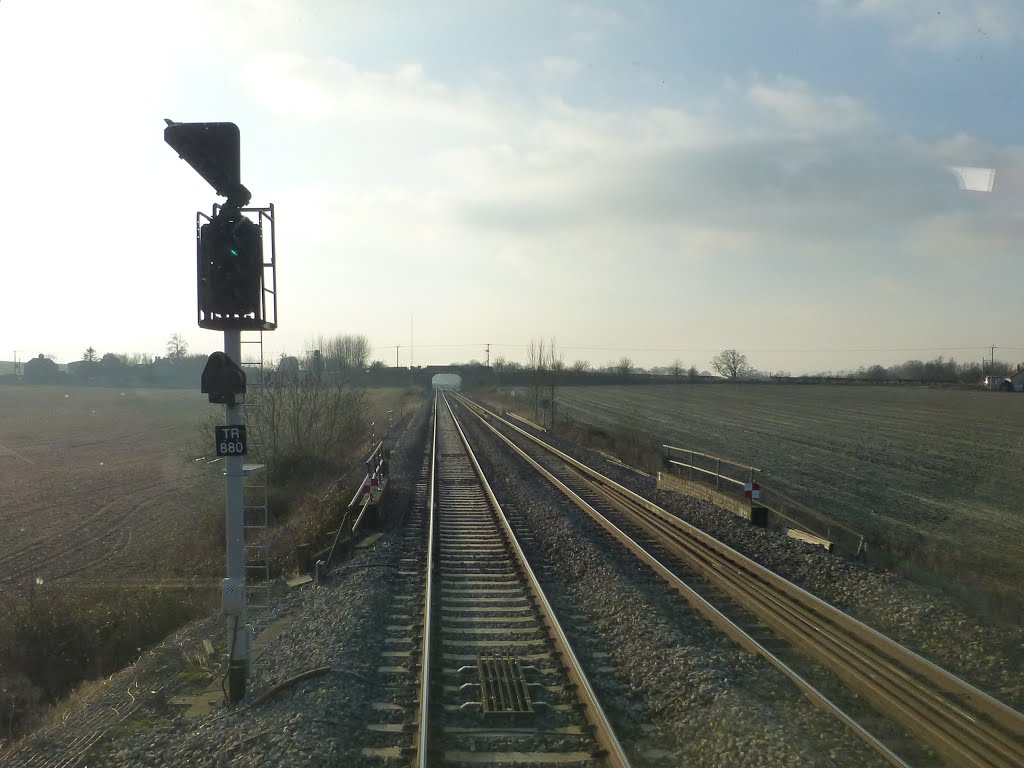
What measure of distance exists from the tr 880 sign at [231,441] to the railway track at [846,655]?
18.1ft

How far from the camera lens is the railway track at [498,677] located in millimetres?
5582

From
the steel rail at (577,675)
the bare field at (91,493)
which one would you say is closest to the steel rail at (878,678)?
the steel rail at (577,675)

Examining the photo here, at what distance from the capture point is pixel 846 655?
7.43 meters

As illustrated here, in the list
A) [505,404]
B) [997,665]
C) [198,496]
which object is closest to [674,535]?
[997,665]

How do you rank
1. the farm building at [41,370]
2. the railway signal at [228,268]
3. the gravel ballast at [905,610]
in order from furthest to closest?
the farm building at [41,370], the gravel ballast at [905,610], the railway signal at [228,268]

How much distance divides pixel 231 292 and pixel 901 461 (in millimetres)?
28654

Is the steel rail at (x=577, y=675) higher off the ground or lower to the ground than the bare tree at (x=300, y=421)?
lower

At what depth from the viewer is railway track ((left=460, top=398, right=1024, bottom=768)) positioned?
18.5 feet

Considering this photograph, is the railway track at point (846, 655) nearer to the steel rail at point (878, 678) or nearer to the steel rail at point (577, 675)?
the steel rail at point (878, 678)

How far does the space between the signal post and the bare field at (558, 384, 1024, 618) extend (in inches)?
418

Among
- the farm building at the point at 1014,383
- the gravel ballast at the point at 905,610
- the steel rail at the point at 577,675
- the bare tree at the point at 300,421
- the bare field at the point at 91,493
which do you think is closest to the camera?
the steel rail at the point at 577,675

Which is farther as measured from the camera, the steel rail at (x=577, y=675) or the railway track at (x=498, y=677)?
the railway track at (x=498, y=677)

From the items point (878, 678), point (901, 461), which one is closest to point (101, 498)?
point (878, 678)

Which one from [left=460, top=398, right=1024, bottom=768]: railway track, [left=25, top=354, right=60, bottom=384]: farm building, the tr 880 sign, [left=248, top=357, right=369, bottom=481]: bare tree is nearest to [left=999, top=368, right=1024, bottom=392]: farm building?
[left=248, top=357, right=369, bottom=481]: bare tree
